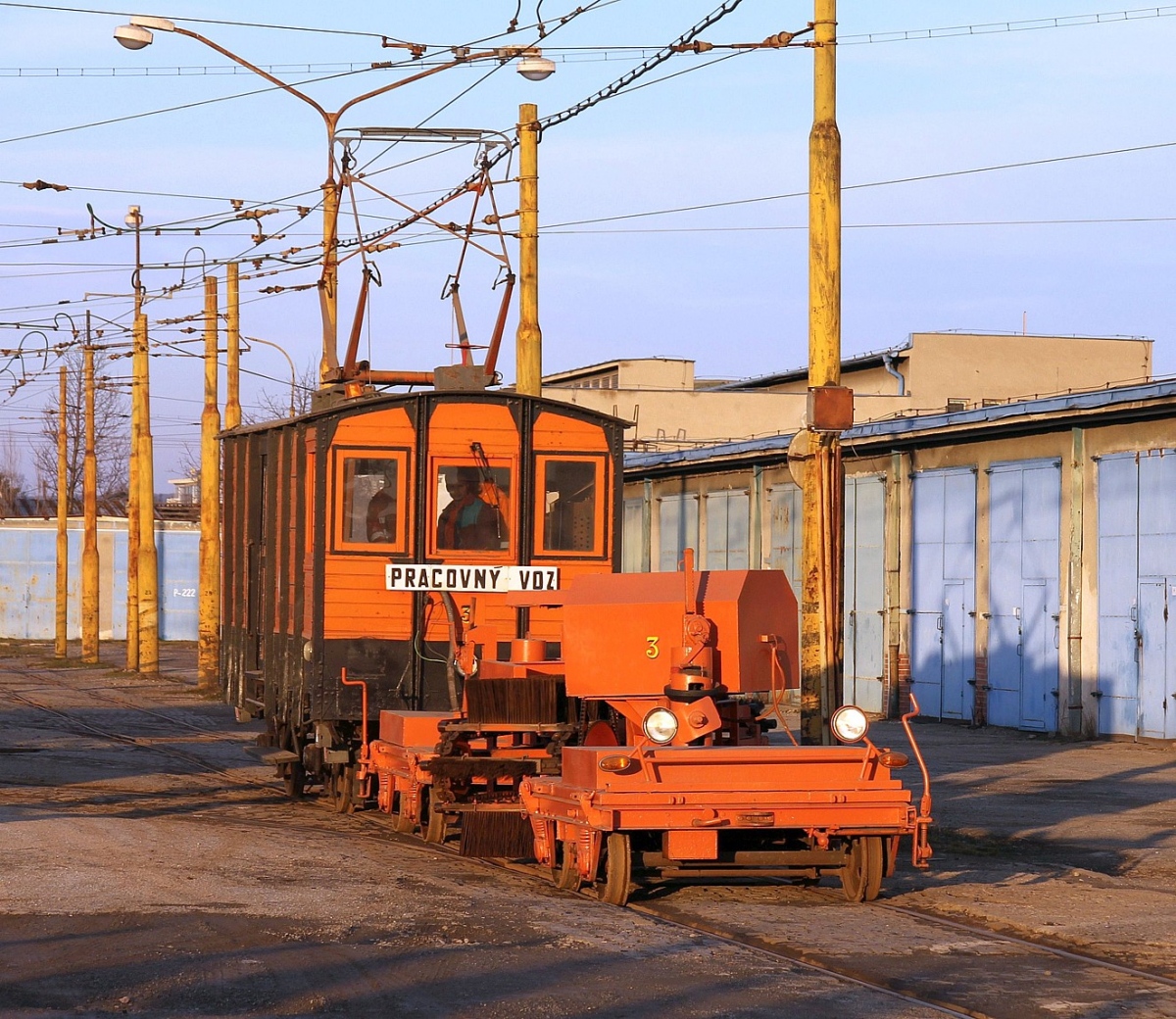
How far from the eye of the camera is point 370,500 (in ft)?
50.0

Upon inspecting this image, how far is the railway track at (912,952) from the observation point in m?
8.17

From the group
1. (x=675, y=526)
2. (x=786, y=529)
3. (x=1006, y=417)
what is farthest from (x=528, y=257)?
(x=675, y=526)

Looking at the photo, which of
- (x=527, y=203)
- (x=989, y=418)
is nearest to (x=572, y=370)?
(x=989, y=418)

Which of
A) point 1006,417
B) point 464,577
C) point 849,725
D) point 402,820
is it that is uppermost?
point 1006,417

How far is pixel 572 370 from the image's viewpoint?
68.9 m

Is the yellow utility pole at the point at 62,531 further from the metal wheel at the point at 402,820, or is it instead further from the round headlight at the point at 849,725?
the round headlight at the point at 849,725

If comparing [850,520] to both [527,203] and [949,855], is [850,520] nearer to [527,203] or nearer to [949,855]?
[527,203]

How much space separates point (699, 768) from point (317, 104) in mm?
17752

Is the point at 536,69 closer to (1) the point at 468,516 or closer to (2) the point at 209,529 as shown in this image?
(1) the point at 468,516

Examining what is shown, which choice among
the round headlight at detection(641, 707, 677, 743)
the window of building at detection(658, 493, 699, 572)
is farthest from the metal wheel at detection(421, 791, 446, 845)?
the window of building at detection(658, 493, 699, 572)

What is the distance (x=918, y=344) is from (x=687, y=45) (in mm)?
42659

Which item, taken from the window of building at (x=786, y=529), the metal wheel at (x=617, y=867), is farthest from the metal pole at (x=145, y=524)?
the metal wheel at (x=617, y=867)

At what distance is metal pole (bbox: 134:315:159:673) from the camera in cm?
4059

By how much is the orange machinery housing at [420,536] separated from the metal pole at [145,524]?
25.3 m
